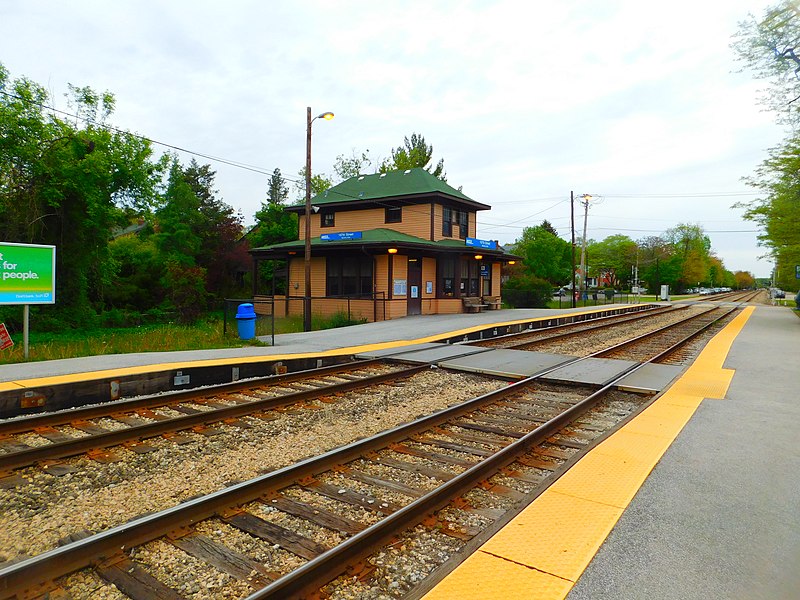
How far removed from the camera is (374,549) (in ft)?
10.8

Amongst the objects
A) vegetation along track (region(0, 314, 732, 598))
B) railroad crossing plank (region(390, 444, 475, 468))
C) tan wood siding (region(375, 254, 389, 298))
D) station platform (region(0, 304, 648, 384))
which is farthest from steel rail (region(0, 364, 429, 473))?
tan wood siding (region(375, 254, 389, 298))

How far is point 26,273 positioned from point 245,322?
18.0 feet

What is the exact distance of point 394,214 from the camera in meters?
28.5

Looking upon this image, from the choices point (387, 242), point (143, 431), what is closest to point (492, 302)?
point (387, 242)

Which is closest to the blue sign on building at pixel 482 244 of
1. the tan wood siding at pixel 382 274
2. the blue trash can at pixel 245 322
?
the tan wood siding at pixel 382 274

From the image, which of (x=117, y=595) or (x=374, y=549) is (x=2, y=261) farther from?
(x=374, y=549)

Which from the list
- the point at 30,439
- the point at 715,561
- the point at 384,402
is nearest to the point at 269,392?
the point at 384,402

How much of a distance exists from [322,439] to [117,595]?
3.05m

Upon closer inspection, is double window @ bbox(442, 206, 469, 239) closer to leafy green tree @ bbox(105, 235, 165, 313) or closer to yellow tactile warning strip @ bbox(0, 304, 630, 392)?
yellow tactile warning strip @ bbox(0, 304, 630, 392)

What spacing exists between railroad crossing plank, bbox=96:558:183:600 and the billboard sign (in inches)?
353

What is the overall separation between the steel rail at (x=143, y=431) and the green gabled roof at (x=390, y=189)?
20671 mm

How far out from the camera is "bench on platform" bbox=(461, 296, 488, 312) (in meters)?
27.7

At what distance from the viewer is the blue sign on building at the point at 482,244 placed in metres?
27.3

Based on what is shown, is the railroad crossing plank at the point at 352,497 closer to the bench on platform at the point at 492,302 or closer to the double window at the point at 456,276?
the double window at the point at 456,276
